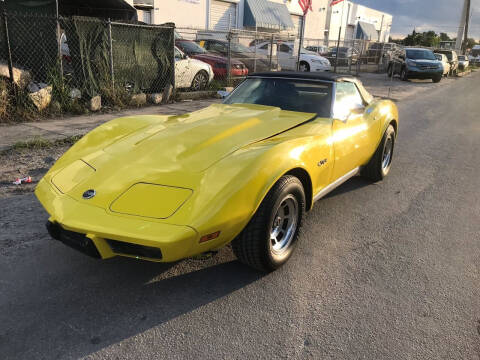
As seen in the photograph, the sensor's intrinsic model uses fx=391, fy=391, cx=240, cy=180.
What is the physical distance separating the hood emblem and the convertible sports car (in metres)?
0.01

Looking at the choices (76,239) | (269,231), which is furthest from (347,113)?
(76,239)

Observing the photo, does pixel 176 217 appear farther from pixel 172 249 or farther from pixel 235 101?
pixel 235 101

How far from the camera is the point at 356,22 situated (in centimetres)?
5459

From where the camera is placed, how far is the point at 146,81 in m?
9.58

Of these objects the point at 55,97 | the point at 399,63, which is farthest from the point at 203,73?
the point at 399,63

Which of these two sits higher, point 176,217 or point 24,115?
point 176,217

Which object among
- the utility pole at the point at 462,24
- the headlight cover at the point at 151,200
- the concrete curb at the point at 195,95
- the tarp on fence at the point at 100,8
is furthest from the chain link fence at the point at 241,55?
the utility pole at the point at 462,24

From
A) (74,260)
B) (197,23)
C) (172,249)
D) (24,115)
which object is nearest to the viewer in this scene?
(172,249)

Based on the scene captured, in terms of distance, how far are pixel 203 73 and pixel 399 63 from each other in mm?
14202

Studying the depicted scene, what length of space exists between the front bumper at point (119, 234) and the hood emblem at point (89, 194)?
0.08 meters

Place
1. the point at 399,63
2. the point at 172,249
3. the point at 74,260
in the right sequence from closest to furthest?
the point at 172,249
the point at 74,260
the point at 399,63

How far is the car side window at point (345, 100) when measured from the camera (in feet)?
12.7

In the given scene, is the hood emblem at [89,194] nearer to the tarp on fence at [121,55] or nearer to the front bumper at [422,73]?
the tarp on fence at [121,55]

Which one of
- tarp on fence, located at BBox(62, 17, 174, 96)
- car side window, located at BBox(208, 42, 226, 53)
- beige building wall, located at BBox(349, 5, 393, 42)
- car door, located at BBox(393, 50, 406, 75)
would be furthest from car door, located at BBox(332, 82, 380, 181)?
beige building wall, located at BBox(349, 5, 393, 42)
